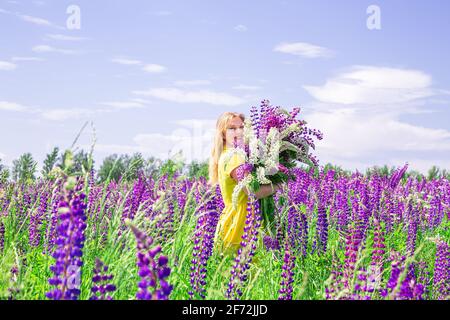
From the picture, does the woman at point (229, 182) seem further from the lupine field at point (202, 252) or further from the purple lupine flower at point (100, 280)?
the purple lupine flower at point (100, 280)

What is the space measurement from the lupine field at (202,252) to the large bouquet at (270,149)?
0.38 metres

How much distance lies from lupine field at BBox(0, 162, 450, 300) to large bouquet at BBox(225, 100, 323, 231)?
0.38m

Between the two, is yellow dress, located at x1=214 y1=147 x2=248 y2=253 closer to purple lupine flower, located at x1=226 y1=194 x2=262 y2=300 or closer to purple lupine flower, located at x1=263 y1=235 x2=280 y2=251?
purple lupine flower, located at x1=263 y1=235 x2=280 y2=251

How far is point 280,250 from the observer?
18.8 ft

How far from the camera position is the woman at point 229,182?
18.9 feet

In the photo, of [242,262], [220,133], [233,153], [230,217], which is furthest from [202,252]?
[220,133]

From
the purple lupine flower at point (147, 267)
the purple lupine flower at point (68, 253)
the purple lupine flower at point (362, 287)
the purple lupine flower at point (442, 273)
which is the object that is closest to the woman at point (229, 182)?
the purple lupine flower at point (442, 273)

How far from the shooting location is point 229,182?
239 inches

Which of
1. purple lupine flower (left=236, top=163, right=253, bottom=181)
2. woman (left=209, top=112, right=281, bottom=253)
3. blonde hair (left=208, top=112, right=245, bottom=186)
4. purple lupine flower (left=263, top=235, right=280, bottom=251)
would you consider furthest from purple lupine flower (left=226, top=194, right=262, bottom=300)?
blonde hair (left=208, top=112, right=245, bottom=186)

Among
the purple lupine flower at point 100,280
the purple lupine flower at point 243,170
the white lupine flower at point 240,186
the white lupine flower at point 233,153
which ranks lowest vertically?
the purple lupine flower at point 100,280
